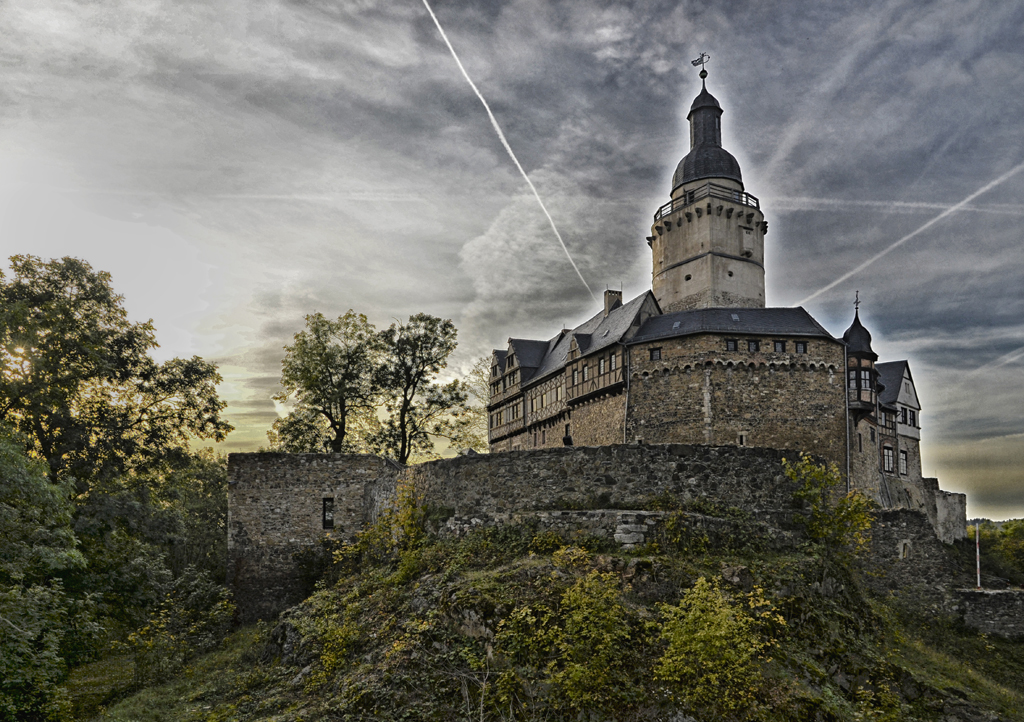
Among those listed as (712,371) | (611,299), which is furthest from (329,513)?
(611,299)

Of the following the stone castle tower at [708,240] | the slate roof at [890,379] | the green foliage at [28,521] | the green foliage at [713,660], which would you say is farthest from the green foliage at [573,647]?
the slate roof at [890,379]

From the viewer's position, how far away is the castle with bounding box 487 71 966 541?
102 feet

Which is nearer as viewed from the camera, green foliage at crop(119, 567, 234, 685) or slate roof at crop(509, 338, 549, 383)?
green foliage at crop(119, 567, 234, 685)

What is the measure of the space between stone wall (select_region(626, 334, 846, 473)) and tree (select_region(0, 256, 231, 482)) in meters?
19.6

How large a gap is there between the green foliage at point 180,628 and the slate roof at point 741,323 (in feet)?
68.4

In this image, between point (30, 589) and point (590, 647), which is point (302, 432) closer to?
point (30, 589)

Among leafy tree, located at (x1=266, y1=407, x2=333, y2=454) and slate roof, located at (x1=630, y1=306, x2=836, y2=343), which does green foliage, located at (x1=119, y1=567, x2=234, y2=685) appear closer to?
leafy tree, located at (x1=266, y1=407, x2=333, y2=454)

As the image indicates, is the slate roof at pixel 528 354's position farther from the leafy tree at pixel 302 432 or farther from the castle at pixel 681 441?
the leafy tree at pixel 302 432

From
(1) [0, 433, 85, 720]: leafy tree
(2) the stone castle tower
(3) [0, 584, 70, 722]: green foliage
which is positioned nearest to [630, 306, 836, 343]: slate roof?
(2) the stone castle tower

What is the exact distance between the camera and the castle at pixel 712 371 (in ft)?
102

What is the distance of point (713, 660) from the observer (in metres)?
12.0

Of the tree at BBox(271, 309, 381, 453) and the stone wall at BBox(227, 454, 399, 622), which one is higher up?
the tree at BBox(271, 309, 381, 453)

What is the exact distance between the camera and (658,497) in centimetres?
1738

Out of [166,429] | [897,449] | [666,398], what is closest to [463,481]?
[166,429]
